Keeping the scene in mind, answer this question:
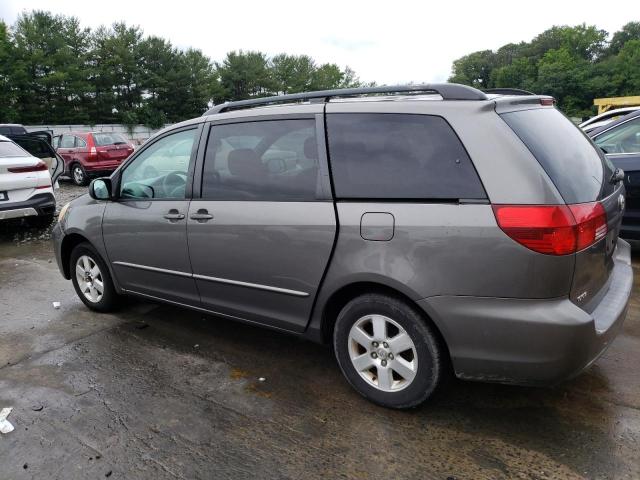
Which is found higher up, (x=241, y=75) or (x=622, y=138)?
(x=241, y=75)

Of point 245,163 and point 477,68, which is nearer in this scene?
point 245,163

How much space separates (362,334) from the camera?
2.80 meters

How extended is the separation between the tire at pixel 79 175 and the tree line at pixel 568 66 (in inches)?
2035

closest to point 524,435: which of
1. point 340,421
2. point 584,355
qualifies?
point 584,355

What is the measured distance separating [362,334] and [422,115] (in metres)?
1.21

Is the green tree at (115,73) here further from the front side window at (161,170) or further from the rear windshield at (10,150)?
the front side window at (161,170)

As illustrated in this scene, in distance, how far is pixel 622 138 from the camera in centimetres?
543

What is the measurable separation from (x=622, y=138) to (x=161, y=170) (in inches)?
186

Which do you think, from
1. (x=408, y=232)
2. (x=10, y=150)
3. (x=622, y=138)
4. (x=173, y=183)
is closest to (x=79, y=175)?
(x=10, y=150)

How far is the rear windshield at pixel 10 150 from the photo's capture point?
7543 millimetres

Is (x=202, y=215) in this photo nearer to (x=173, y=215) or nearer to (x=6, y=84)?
(x=173, y=215)

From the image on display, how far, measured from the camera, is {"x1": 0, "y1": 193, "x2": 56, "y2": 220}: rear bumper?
7.21 metres

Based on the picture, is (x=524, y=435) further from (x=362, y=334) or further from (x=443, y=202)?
(x=443, y=202)

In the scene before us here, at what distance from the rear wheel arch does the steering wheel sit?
142 centimetres
